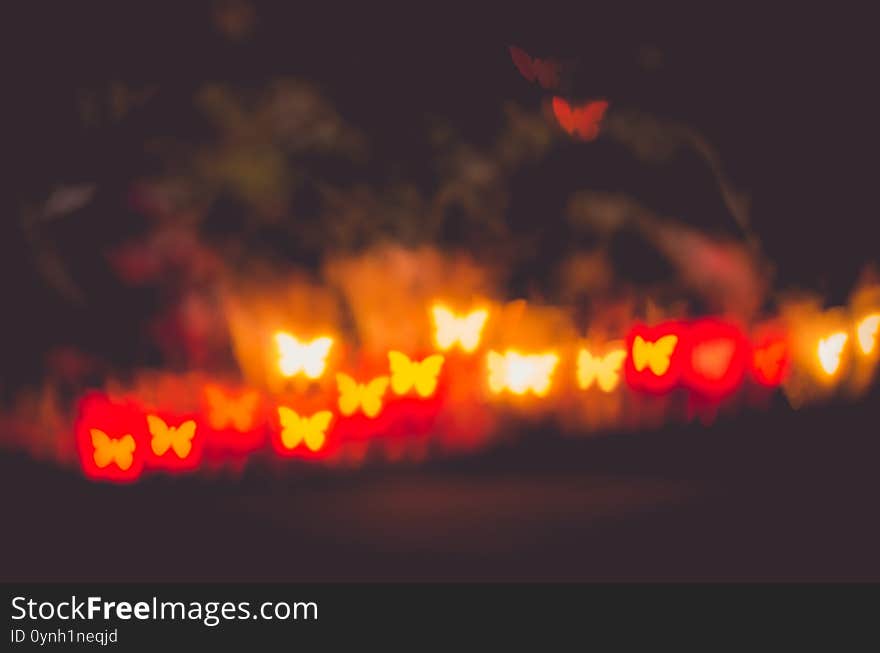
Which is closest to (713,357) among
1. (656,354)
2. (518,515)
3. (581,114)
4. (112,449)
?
(656,354)

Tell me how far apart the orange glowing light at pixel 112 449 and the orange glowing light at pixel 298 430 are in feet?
3.20

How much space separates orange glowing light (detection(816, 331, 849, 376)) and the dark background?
2.82 ft

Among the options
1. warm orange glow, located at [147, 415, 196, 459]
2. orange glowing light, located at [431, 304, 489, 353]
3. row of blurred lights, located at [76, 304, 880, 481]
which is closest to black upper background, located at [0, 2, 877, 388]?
warm orange glow, located at [147, 415, 196, 459]

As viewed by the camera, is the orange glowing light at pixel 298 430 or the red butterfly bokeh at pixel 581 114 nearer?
the red butterfly bokeh at pixel 581 114

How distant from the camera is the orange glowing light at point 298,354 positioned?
708 cm

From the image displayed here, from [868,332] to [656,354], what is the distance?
1615 mm

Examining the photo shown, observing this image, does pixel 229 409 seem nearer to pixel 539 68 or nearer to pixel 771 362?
pixel 539 68

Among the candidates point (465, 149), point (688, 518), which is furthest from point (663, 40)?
point (688, 518)

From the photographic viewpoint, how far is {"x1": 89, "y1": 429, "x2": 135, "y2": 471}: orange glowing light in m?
6.70

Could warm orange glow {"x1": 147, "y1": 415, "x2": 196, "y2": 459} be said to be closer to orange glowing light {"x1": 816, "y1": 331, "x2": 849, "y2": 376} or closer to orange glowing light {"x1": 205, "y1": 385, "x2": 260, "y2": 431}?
orange glowing light {"x1": 205, "y1": 385, "x2": 260, "y2": 431}

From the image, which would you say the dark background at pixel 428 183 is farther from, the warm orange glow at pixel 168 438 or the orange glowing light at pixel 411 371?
the orange glowing light at pixel 411 371

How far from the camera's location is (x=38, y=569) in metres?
5.95

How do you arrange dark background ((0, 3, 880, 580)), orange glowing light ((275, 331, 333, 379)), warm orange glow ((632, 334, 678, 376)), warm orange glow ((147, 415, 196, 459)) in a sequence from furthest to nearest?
warm orange glow ((632, 334, 678, 376)) < orange glowing light ((275, 331, 333, 379)) < warm orange glow ((147, 415, 196, 459)) < dark background ((0, 3, 880, 580))

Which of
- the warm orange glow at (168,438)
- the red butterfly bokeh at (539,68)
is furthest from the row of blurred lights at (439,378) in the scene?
the red butterfly bokeh at (539,68)
